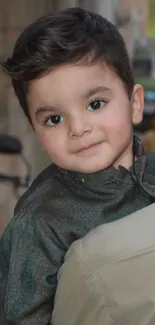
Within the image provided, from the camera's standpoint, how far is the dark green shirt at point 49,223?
0.86 metres

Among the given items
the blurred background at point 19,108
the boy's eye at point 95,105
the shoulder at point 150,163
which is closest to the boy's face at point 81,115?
the boy's eye at point 95,105

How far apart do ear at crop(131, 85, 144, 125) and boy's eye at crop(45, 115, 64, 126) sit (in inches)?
5.8

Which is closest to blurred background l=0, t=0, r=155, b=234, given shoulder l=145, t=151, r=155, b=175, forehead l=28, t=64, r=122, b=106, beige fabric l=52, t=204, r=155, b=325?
shoulder l=145, t=151, r=155, b=175

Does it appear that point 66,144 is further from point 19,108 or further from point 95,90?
point 19,108

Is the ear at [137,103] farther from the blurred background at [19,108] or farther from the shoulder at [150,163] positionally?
the blurred background at [19,108]

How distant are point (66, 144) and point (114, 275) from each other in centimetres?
21

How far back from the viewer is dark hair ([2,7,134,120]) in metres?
0.85

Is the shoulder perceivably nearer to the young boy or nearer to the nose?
the young boy

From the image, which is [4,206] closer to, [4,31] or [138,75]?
[4,31]

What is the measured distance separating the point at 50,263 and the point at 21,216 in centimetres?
8

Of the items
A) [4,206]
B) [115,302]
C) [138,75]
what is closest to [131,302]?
[115,302]

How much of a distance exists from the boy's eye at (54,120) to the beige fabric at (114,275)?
168 millimetres

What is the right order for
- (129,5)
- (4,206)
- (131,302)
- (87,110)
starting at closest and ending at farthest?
(131,302) → (87,110) → (4,206) → (129,5)

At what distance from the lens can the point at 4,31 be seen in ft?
8.63
